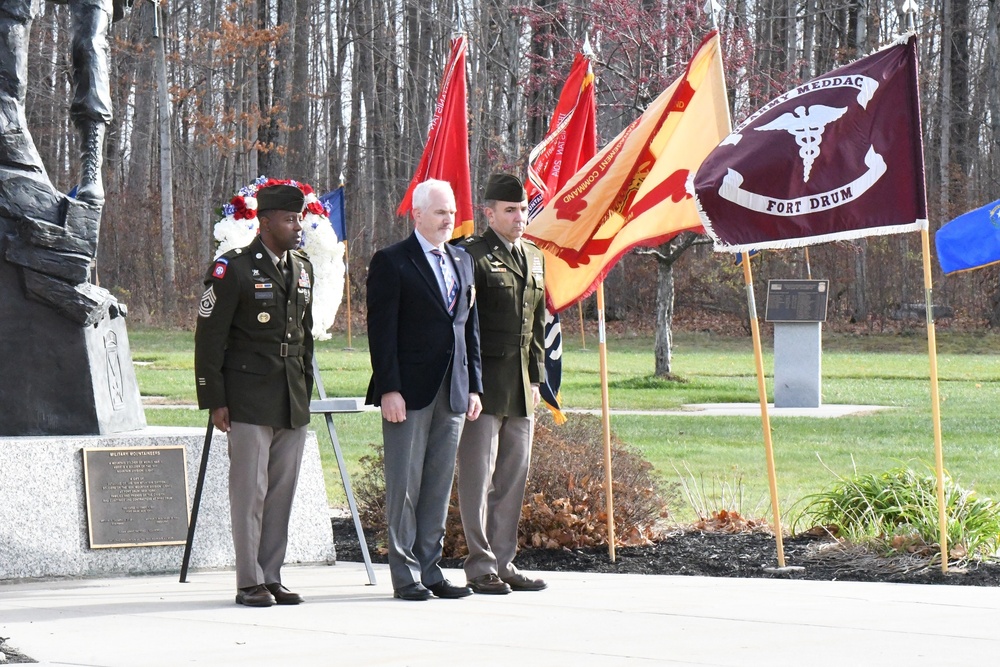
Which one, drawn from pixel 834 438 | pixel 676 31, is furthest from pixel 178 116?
pixel 834 438

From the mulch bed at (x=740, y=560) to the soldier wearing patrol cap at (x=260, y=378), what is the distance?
1.96 metres

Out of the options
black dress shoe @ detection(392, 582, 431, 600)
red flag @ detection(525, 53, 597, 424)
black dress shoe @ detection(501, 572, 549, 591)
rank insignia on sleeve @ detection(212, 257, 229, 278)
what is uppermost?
red flag @ detection(525, 53, 597, 424)

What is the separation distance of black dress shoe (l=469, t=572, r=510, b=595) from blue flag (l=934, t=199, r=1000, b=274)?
3826 mm

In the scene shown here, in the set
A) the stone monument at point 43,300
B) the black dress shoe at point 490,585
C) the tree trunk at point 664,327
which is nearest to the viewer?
the black dress shoe at point 490,585

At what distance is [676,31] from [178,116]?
2520cm

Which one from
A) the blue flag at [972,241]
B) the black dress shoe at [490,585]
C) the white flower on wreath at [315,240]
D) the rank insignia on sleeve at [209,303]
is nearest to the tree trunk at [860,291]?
the blue flag at [972,241]

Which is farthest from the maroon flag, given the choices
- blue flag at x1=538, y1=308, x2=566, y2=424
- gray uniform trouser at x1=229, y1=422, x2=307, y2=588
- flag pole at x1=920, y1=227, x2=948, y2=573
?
gray uniform trouser at x1=229, y1=422, x2=307, y2=588

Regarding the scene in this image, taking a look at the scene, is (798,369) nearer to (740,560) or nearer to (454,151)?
(454,151)

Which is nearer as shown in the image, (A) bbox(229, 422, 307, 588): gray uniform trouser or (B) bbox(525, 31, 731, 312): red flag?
(A) bbox(229, 422, 307, 588): gray uniform trouser

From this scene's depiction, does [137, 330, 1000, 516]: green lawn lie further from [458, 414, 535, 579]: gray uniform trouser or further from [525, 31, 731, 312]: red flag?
[458, 414, 535, 579]: gray uniform trouser

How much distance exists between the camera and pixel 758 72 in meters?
27.8

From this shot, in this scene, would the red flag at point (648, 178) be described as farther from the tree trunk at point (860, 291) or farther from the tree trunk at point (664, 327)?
the tree trunk at point (860, 291)

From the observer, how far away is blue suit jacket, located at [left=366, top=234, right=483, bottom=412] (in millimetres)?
7113

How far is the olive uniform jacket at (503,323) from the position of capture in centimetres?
743
